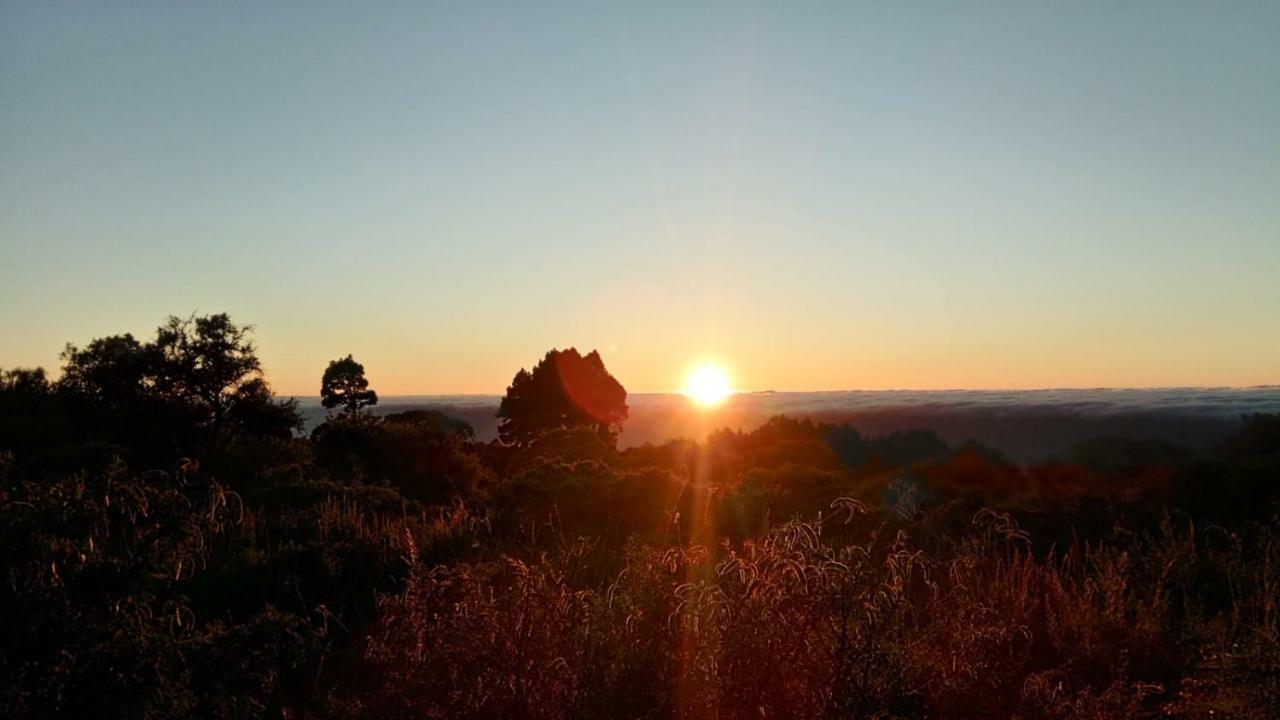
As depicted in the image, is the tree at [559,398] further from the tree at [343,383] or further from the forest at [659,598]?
the forest at [659,598]

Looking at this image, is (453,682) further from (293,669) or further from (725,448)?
(725,448)

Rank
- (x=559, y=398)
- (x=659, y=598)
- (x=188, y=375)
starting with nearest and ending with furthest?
(x=659, y=598) < (x=188, y=375) < (x=559, y=398)

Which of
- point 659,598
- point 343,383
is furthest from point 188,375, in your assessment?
point 659,598

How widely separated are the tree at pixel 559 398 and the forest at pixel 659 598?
28.9 metres

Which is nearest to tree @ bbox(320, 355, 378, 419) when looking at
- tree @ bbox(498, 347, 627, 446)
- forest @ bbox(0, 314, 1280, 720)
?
tree @ bbox(498, 347, 627, 446)

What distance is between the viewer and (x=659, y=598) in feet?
13.9

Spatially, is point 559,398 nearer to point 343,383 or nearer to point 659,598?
point 343,383

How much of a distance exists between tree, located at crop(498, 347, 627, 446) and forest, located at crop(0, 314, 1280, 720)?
28.9 m

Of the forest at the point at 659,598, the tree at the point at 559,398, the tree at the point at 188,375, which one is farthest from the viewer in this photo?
the tree at the point at 559,398

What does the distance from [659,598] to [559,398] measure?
38.8 m

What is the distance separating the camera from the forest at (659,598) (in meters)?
3.63

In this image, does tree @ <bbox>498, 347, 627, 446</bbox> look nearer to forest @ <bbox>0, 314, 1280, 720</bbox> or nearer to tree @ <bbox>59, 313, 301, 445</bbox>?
tree @ <bbox>59, 313, 301, 445</bbox>

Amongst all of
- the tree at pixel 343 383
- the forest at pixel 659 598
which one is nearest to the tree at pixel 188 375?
the tree at pixel 343 383

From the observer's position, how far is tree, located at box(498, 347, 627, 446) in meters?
42.2
